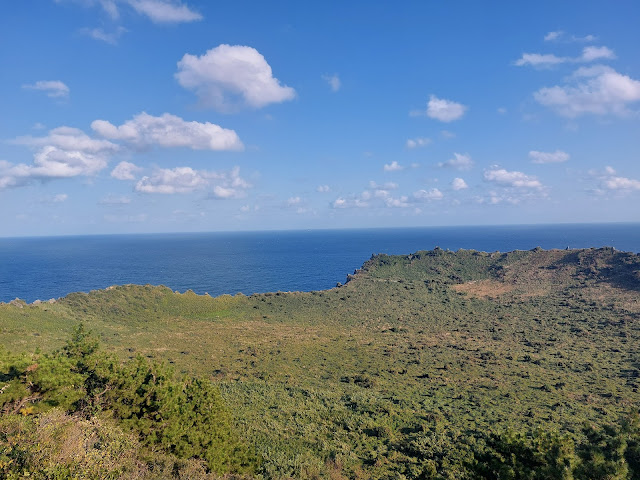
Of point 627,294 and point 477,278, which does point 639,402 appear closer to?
point 627,294

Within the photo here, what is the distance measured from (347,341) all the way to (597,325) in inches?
1676

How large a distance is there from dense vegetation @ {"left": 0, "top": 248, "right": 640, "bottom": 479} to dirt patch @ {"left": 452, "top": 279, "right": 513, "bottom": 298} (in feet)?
1.63

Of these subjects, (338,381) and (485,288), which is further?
(485,288)

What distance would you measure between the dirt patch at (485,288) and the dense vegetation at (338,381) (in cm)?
50

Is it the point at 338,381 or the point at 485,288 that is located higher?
the point at 485,288

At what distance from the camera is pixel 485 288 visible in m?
96.0

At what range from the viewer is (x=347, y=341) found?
59.3m

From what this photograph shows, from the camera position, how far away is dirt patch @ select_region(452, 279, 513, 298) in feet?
298

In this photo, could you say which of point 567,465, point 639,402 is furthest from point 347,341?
point 567,465

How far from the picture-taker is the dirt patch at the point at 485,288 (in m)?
90.8

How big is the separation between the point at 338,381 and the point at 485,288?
67.9 meters

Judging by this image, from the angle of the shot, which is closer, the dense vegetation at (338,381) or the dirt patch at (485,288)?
the dense vegetation at (338,381)

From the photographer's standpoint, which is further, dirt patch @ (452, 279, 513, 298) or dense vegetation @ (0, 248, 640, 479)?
dirt patch @ (452, 279, 513, 298)

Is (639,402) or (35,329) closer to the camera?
(639,402)
